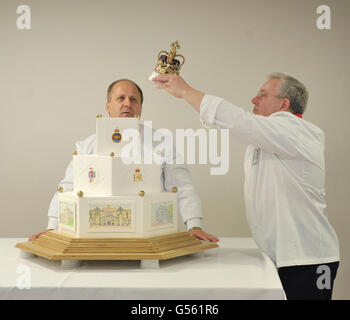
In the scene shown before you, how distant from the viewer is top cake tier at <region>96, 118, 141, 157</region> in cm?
210

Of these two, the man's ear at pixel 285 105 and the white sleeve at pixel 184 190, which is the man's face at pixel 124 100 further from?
the man's ear at pixel 285 105

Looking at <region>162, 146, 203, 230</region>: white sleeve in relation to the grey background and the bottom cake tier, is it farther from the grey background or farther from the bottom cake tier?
the grey background

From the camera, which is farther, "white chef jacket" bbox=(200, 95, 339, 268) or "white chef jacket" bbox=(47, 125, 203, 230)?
"white chef jacket" bbox=(47, 125, 203, 230)

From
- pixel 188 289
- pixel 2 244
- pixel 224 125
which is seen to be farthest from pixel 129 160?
pixel 2 244

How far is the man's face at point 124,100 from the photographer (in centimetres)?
A: 238

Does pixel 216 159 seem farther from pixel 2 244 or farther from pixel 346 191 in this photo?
pixel 2 244

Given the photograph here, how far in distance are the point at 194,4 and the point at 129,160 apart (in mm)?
2063

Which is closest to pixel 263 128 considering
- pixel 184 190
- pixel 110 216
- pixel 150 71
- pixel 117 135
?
pixel 184 190

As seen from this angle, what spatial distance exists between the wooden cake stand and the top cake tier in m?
0.44

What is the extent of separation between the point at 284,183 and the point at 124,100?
993mm

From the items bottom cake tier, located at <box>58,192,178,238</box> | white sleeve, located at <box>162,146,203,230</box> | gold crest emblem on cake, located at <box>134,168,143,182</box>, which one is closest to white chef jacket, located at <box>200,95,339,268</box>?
white sleeve, located at <box>162,146,203,230</box>

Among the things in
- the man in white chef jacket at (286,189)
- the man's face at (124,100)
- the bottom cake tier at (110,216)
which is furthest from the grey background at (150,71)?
the bottom cake tier at (110,216)

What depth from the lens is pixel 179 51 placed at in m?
3.59

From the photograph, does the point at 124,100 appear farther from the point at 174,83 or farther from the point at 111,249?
the point at 111,249
